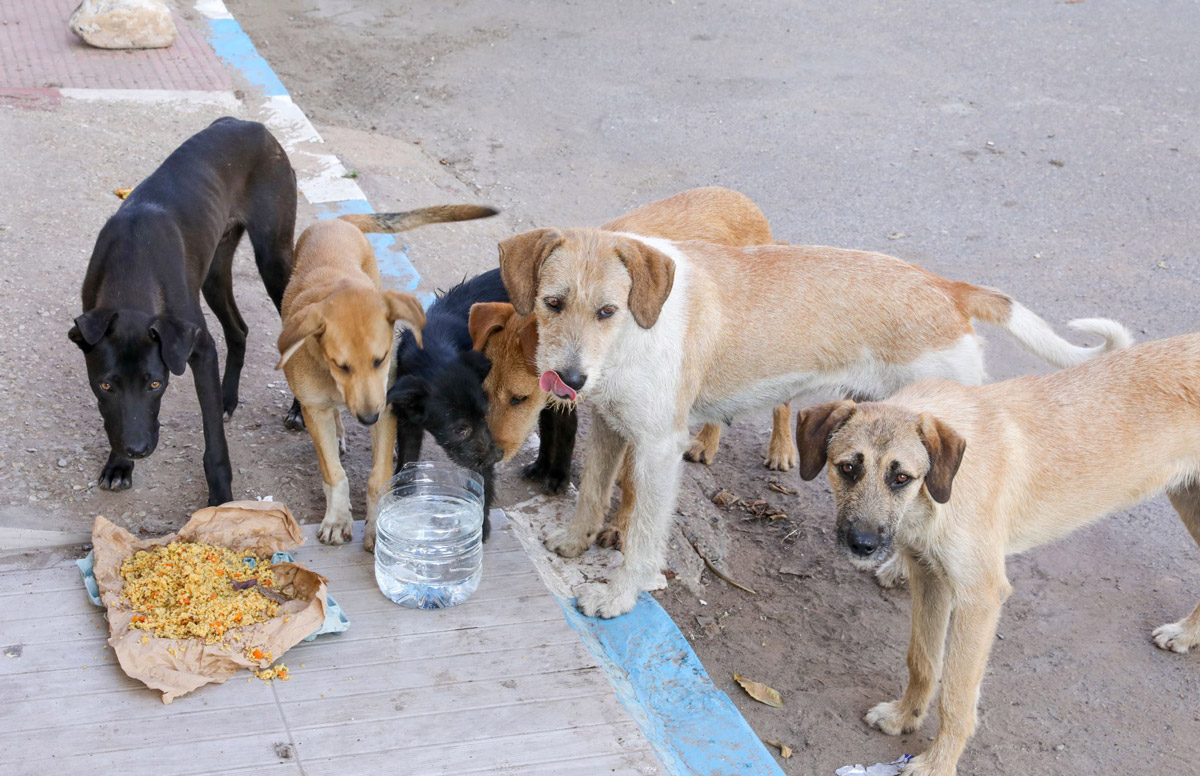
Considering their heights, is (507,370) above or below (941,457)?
below

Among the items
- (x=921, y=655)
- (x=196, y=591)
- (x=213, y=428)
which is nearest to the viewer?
(x=196, y=591)

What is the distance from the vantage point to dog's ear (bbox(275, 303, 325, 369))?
4.20 m

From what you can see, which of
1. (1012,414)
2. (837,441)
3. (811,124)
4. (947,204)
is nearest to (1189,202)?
(947,204)

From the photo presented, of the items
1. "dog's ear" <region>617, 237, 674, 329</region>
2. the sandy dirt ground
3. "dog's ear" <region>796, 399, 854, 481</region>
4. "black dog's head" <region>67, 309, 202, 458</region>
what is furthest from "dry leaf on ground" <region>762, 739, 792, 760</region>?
"black dog's head" <region>67, 309, 202, 458</region>

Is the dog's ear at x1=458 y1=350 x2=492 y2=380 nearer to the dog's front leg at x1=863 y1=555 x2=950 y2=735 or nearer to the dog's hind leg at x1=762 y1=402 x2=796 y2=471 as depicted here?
the dog's front leg at x1=863 y1=555 x2=950 y2=735

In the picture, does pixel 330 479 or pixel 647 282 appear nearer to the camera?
pixel 647 282

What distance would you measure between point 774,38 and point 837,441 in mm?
10325

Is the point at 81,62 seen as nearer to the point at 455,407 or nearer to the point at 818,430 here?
the point at 455,407

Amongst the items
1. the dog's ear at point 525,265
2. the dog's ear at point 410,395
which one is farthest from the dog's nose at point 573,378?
the dog's ear at point 410,395

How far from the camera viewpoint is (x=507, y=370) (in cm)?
466

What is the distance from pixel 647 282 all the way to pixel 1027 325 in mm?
1969

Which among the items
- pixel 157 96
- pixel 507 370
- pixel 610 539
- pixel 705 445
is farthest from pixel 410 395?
pixel 157 96

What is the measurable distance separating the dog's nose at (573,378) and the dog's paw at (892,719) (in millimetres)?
1961

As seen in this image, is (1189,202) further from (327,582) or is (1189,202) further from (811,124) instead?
(327,582)
